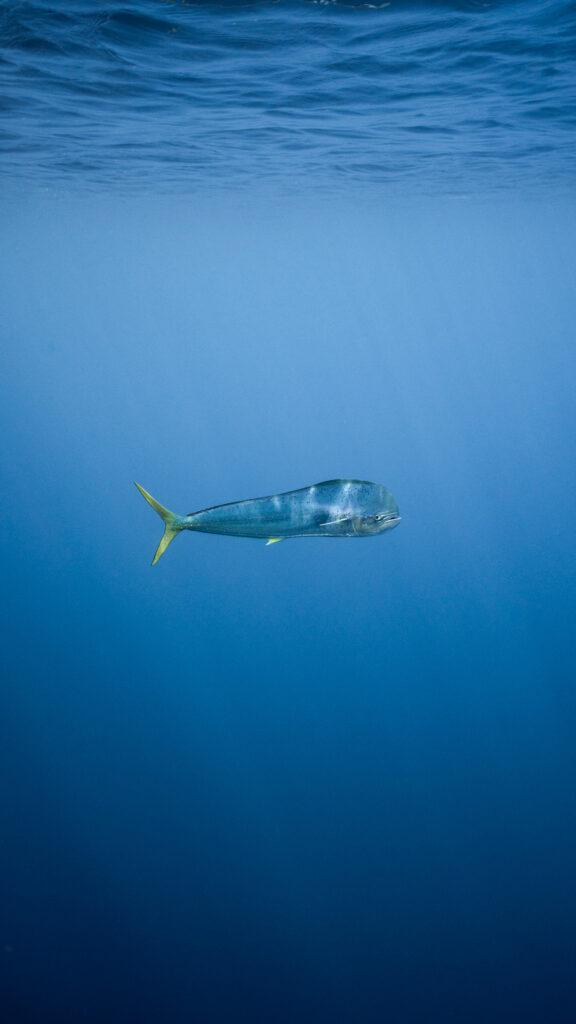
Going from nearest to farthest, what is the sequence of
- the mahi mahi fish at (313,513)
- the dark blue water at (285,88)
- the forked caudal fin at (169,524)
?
the mahi mahi fish at (313,513), the forked caudal fin at (169,524), the dark blue water at (285,88)

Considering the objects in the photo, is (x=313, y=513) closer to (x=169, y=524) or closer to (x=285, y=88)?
(x=169, y=524)

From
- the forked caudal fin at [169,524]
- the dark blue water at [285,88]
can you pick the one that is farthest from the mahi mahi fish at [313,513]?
the dark blue water at [285,88]

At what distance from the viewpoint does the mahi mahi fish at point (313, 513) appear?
12.0ft

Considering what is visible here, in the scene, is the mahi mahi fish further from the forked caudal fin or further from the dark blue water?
the dark blue water

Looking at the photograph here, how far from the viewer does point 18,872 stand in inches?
353

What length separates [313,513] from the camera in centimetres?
368

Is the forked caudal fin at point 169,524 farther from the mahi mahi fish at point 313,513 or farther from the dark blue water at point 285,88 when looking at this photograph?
the dark blue water at point 285,88

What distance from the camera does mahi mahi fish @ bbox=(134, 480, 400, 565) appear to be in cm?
365

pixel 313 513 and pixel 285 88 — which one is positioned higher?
pixel 285 88

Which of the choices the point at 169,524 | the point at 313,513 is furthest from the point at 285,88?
the point at 313,513

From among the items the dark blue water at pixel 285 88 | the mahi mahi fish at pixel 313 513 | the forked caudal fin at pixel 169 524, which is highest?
the dark blue water at pixel 285 88

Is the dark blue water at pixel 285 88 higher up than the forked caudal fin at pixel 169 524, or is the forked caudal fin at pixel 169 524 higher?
the dark blue water at pixel 285 88

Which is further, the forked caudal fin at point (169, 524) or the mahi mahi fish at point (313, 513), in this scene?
the forked caudal fin at point (169, 524)

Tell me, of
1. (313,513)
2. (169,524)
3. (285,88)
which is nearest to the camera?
(313,513)
